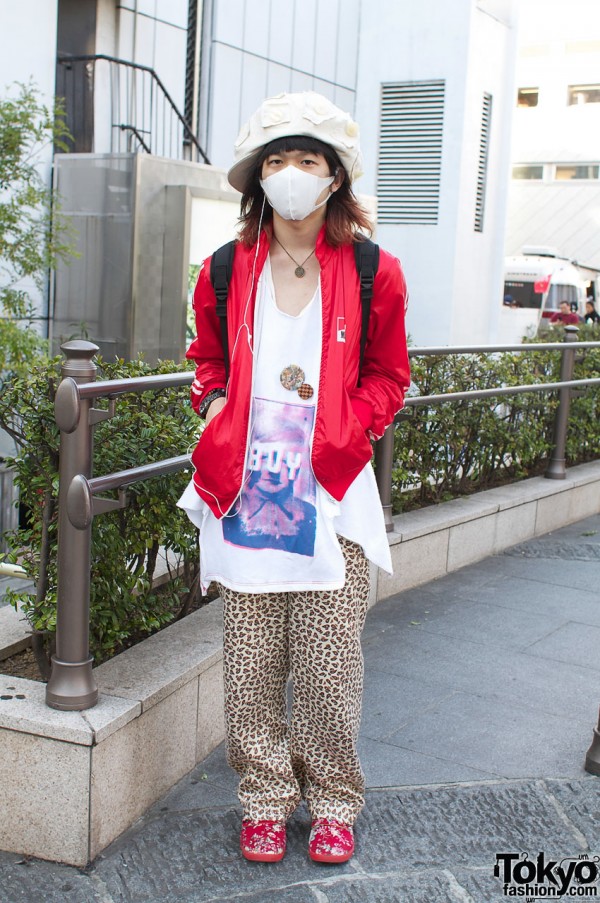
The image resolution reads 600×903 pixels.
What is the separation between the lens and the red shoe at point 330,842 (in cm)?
285

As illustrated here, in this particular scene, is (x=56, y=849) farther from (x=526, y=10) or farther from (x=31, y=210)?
(x=526, y=10)

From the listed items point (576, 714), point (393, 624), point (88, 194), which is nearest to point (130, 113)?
point (88, 194)

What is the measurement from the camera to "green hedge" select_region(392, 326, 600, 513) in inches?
224

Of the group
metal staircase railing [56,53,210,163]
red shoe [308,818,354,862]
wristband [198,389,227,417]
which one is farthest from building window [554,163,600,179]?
red shoe [308,818,354,862]

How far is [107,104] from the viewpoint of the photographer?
39.8 ft

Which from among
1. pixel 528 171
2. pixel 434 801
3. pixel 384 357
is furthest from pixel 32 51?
pixel 528 171

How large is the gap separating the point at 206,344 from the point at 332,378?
17.0 inches

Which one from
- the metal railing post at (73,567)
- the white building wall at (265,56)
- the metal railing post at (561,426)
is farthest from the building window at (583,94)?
the metal railing post at (73,567)

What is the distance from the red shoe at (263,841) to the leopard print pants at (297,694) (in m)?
0.02

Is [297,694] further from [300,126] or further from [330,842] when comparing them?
[300,126]

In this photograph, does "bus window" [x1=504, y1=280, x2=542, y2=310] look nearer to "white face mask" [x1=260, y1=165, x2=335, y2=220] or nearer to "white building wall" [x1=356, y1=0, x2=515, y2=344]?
"white building wall" [x1=356, y1=0, x2=515, y2=344]

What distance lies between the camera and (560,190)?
1563 inches

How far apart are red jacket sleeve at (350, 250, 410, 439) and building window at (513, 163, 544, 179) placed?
40611 millimetres

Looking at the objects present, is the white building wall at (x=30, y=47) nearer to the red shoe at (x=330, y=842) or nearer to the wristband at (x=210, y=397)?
the wristband at (x=210, y=397)
